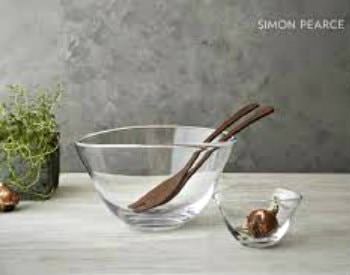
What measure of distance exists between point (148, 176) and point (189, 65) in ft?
1.47

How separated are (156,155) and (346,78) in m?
0.59

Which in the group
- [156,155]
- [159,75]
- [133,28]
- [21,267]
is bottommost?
[21,267]

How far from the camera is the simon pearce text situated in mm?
1476

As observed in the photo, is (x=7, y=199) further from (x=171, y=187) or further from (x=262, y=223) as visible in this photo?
(x=262, y=223)

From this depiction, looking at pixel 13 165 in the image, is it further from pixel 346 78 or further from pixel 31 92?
pixel 346 78

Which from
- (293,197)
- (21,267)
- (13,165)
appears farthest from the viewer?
(13,165)

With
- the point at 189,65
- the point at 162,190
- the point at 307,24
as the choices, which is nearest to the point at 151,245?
the point at 162,190

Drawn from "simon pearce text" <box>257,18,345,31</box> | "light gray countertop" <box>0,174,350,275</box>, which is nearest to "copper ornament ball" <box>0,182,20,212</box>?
"light gray countertop" <box>0,174,350,275</box>

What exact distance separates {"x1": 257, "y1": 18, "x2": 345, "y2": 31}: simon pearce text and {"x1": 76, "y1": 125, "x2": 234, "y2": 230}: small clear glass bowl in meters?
0.48

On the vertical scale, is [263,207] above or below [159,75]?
below

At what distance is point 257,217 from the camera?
1017 mm

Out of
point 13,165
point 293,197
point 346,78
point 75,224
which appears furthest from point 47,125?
point 346,78

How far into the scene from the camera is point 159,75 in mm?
1513

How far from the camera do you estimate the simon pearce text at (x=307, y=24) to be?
1476 mm
